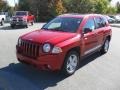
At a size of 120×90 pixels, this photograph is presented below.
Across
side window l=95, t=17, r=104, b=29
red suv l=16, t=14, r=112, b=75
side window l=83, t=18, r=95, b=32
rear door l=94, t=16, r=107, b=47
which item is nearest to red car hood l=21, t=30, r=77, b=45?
red suv l=16, t=14, r=112, b=75

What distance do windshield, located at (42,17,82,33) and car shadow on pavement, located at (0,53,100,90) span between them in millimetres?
1545

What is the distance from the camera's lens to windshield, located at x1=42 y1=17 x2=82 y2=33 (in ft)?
28.8

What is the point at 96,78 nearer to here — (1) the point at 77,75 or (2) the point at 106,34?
(1) the point at 77,75

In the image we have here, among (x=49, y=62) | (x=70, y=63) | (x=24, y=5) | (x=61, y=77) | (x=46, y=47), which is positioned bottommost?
(x=61, y=77)

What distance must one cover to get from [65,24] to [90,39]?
984 mm

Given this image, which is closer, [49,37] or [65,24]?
Result: [49,37]

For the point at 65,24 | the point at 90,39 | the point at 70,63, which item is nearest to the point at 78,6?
the point at 90,39

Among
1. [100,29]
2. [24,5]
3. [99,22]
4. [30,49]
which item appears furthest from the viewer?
[24,5]

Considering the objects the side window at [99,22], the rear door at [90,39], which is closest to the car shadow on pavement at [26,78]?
the rear door at [90,39]

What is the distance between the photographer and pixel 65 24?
357 inches

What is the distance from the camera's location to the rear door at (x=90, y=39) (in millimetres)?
8852

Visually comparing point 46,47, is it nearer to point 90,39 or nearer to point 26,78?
point 26,78

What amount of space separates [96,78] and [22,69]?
2291 mm

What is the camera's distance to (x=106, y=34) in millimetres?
11133
